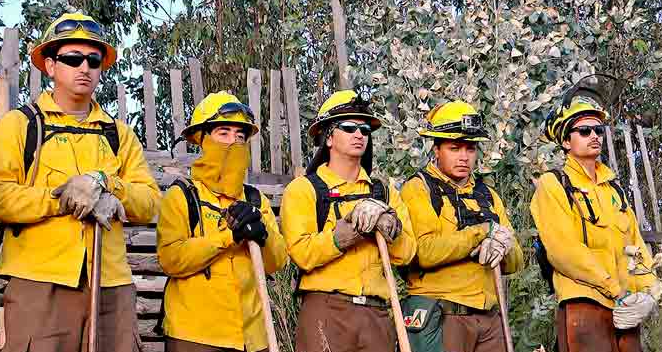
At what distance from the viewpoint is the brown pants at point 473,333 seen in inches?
213

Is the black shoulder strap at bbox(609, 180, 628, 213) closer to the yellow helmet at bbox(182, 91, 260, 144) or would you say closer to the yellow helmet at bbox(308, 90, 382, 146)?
the yellow helmet at bbox(308, 90, 382, 146)

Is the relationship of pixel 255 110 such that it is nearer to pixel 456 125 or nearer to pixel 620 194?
pixel 456 125

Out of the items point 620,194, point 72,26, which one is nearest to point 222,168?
point 72,26

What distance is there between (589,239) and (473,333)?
2.94 ft

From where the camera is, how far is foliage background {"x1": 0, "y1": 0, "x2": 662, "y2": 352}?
7.37 meters

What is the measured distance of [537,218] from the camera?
580 cm

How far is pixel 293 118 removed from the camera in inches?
323

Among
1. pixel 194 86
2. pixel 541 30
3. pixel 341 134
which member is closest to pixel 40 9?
pixel 194 86

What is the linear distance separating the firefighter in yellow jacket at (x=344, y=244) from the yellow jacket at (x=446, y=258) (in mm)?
208

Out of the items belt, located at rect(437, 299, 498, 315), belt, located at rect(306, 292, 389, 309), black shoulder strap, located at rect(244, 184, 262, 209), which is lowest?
belt, located at rect(437, 299, 498, 315)

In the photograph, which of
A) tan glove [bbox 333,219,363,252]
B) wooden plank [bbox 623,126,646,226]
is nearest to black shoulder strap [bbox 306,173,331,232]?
tan glove [bbox 333,219,363,252]

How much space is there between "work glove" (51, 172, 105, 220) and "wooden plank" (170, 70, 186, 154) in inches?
129

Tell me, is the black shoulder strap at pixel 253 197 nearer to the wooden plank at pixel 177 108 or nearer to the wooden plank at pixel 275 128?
the wooden plank at pixel 177 108

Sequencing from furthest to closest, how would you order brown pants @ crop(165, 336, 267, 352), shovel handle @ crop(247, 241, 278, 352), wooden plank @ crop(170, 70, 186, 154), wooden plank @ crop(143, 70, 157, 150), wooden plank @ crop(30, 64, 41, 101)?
wooden plank @ crop(143, 70, 157, 150) < wooden plank @ crop(170, 70, 186, 154) < wooden plank @ crop(30, 64, 41, 101) < brown pants @ crop(165, 336, 267, 352) < shovel handle @ crop(247, 241, 278, 352)
